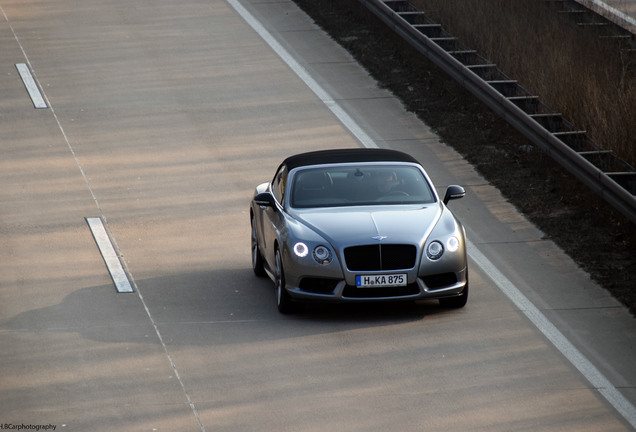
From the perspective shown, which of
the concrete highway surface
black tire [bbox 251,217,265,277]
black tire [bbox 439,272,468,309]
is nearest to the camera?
the concrete highway surface

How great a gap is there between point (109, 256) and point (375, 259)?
383 centimetres

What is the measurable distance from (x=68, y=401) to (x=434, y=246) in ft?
12.9

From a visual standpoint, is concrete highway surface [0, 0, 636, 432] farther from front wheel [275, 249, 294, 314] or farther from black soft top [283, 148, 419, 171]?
black soft top [283, 148, 419, 171]

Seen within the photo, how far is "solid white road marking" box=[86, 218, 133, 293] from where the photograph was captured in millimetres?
13555

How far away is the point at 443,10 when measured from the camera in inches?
945

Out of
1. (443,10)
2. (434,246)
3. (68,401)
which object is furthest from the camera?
(443,10)

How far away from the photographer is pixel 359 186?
522 inches

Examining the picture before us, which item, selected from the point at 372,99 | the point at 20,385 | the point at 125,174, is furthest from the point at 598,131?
the point at 20,385

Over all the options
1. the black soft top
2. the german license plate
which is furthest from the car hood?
the black soft top

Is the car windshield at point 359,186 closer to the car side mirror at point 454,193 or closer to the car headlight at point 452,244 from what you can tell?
the car side mirror at point 454,193

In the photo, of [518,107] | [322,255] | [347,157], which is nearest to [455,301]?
[322,255]

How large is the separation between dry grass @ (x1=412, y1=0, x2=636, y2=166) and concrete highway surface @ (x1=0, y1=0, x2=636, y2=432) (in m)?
1.78

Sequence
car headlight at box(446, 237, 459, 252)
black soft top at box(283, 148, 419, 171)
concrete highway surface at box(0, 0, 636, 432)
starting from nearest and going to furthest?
concrete highway surface at box(0, 0, 636, 432) < car headlight at box(446, 237, 459, 252) < black soft top at box(283, 148, 419, 171)

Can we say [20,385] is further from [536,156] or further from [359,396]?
[536,156]
